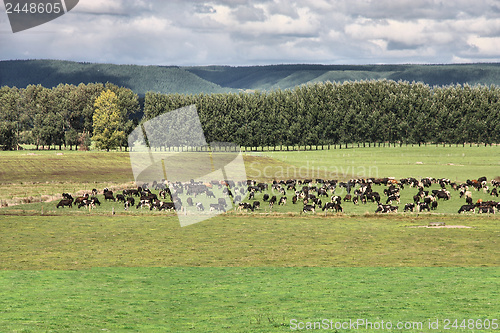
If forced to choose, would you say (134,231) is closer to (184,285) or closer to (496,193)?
(184,285)

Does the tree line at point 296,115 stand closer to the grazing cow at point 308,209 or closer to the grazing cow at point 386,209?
the grazing cow at point 308,209

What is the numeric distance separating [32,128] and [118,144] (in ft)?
110

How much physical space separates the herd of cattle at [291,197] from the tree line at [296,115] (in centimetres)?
8916

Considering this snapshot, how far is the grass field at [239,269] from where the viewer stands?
61.1ft

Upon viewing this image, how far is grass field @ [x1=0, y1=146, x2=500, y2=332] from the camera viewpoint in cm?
1862

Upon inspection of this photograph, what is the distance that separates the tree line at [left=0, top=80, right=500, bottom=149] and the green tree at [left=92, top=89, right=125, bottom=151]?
1698 mm

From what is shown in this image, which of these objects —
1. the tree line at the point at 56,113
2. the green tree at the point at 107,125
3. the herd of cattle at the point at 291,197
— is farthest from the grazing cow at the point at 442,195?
the tree line at the point at 56,113

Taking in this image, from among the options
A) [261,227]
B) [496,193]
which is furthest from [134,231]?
[496,193]

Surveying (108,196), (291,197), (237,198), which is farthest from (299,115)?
(108,196)

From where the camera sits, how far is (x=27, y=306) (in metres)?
19.9

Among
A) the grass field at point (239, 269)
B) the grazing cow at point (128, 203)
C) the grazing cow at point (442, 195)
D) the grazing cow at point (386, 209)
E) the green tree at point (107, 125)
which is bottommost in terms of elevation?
the grazing cow at point (442, 195)

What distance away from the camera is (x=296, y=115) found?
550 feet

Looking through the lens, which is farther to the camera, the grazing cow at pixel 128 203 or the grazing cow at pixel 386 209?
the grazing cow at pixel 128 203

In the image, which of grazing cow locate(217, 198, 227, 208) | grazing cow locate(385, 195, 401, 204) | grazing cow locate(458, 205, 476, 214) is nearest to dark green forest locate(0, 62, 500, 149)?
grazing cow locate(217, 198, 227, 208)
